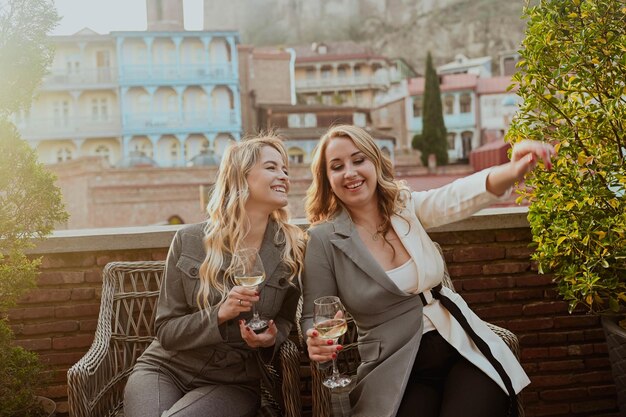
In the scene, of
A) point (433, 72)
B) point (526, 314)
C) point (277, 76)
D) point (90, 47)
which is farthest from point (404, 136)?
point (526, 314)

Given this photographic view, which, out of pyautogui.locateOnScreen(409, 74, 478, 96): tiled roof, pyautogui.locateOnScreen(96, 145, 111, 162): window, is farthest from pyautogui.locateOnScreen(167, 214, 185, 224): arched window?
pyautogui.locateOnScreen(409, 74, 478, 96): tiled roof

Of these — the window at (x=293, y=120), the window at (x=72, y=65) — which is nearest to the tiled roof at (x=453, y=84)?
the window at (x=293, y=120)

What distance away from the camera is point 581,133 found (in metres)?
2.45

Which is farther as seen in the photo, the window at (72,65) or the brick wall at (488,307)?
the window at (72,65)

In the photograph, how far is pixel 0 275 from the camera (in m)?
2.44

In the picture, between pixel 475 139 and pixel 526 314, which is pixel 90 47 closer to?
pixel 475 139

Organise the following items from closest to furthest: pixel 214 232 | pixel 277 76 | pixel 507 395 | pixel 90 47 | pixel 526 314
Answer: pixel 507 395 < pixel 214 232 < pixel 526 314 < pixel 90 47 < pixel 277 76

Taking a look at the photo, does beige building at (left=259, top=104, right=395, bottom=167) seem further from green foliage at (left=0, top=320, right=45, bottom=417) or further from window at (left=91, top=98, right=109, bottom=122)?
green foliage at (left=0, top=320, right=45, bottom=417)

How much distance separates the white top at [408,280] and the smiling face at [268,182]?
17.9 inches

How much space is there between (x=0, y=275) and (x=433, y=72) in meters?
41.4

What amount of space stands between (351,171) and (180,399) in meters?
0.88

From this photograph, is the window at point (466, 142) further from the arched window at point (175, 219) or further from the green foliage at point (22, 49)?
the green foliage at point (22, 49)

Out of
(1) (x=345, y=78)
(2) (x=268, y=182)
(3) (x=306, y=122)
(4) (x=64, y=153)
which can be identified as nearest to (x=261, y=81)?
(3) (x=306, y=122)

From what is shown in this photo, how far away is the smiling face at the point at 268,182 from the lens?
224 centimetres
